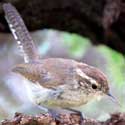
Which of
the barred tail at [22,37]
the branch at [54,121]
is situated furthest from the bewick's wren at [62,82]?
the barred tail at [22,37]

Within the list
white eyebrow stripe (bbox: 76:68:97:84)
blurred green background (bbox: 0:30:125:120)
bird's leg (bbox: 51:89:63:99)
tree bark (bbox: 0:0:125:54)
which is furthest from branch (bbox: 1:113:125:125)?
tree bark (bbox: 0:0:125:54)

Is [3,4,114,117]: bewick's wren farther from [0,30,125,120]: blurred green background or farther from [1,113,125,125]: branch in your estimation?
[0,30,125,120]: blurred green background

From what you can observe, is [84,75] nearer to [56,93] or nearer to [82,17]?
[56,93]

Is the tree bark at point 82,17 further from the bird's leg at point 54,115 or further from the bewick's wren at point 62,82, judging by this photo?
the bird's leg at point 54,115

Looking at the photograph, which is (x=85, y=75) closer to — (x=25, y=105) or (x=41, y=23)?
(x=25, y=105)

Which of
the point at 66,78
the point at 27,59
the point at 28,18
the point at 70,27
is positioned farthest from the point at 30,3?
the point at 66,78

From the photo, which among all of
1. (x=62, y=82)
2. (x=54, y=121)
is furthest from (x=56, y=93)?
(x=54, y=121)
